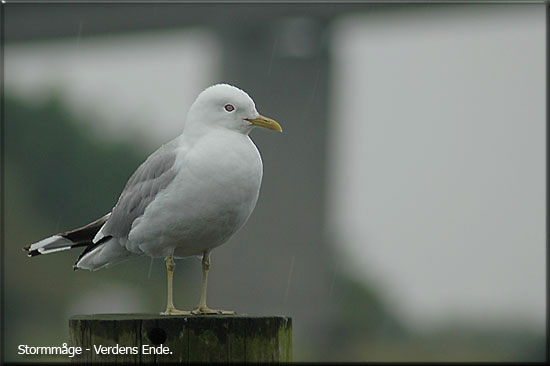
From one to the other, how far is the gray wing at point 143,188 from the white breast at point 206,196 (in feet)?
0.20

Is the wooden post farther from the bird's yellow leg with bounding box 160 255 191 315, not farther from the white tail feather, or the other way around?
the white tail feather

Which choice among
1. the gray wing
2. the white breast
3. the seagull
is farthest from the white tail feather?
the white breast

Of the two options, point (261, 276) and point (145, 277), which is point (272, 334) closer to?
point (145, 277)

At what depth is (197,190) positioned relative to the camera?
5.05 meters

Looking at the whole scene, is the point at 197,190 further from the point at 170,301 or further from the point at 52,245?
the point at 52,245

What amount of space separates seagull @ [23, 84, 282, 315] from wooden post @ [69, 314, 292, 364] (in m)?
0.69

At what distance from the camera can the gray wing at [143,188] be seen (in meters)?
5.27

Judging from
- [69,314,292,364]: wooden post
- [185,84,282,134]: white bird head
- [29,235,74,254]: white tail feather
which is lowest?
[69,314,292,364]: wooden post

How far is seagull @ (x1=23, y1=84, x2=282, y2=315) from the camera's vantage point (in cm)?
505

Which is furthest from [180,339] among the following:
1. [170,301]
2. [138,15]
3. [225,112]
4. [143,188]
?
[138,15]

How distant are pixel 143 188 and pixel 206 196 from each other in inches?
22.1

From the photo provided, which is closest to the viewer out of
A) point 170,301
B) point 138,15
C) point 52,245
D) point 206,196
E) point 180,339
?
point 180,339

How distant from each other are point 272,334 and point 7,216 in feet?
69.0

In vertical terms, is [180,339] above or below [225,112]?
below
